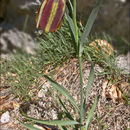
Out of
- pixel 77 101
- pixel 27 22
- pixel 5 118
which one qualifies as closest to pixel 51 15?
pixel 77 101

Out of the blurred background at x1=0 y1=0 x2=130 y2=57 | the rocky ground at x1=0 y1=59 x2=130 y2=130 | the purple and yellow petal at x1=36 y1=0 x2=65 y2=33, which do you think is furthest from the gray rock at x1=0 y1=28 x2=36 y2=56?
the purple and yellow petal at x1=36 y1=0 x2=65 y2=33

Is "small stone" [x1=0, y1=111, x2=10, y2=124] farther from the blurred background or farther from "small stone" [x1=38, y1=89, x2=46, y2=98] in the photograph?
the blurred background

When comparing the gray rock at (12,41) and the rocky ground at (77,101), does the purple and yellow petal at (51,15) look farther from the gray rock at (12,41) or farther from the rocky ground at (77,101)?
the gray rock at (12,41)

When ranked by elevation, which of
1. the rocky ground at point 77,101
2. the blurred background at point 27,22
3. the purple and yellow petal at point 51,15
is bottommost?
the rocky ground at point 77,101

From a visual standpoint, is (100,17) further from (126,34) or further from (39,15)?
(39,15)

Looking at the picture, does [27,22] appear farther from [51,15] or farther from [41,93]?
[51,15]

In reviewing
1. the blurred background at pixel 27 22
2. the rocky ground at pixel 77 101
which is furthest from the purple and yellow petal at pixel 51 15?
the blurred background at pixel 27 22

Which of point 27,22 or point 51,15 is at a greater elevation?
point 27,22

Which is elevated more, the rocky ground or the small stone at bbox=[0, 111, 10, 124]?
the rocky ground
